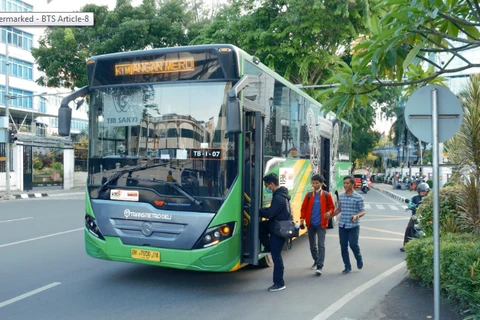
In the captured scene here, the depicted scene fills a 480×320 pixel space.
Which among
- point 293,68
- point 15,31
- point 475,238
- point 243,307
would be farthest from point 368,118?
point 15,31

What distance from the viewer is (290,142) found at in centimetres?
879

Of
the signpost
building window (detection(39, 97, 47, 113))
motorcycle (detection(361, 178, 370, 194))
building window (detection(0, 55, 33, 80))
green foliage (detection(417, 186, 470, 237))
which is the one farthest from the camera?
building window (detection(39, 97, 47, 113))

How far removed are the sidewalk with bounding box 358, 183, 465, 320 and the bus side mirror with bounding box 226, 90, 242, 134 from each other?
8.82 feet

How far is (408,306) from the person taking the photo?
5.90m

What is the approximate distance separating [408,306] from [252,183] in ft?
8.50

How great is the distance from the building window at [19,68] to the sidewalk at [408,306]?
119ft

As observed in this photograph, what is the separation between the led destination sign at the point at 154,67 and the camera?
20.8ft

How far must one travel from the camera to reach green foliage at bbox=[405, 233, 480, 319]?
208 inches

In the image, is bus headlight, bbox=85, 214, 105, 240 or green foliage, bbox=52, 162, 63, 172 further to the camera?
green foliage, bbox=52, 162, 63, 172

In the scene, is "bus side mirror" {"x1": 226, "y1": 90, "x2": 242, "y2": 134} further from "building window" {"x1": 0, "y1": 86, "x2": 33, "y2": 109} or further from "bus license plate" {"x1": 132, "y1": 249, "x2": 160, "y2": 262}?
"building window" {"x1": 0, "y1": 86, "x2": 33, "y2": 109}

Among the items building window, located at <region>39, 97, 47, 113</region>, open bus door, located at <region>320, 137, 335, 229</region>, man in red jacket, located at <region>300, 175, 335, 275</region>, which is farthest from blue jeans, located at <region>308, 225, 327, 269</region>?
building window, located at <region>39, 97, 47, 113</region>

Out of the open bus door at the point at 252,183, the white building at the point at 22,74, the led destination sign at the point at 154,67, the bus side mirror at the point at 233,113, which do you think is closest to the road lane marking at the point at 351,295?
the open bus door at the point at 252,183

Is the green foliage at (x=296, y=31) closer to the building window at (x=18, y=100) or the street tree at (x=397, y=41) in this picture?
the street tree at (x=397, y=41)

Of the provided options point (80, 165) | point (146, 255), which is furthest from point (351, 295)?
point (80, 165)
